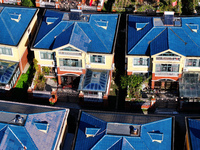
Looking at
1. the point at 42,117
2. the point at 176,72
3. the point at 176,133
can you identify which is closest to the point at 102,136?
the point at 42,117

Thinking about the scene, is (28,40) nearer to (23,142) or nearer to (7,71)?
(7,71)

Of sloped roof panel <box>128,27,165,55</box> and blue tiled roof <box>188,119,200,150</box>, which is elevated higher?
sloped roof panel <box>128,27,165,55</box>

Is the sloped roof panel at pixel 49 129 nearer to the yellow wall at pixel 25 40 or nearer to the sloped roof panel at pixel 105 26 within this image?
the sloped roof panel at pixel 105 26

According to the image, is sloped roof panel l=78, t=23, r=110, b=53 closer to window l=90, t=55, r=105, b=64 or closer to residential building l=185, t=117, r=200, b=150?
window l=90, t=55, r=105, b=64

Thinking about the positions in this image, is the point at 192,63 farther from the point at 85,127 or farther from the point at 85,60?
the point at 85,127

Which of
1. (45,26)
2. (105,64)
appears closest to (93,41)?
(105,64)

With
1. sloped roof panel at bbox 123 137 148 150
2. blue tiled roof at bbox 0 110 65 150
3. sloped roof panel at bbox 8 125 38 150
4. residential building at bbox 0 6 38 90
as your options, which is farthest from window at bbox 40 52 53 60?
sloped roof panel at bbox 123 137 148 150
